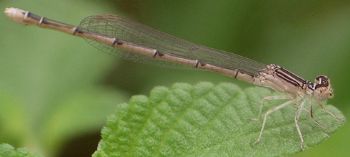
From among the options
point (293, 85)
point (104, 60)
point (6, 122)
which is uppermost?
point (293, 85)

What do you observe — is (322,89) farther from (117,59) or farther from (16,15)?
(16,15)

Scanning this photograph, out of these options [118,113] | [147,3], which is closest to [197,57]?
[147,3]

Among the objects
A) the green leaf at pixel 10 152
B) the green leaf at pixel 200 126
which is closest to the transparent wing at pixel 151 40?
the green leaf at pixel 200 126

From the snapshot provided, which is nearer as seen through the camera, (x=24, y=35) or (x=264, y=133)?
(x=264, y=133)

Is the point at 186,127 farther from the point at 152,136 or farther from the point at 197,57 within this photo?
the point at 197,57

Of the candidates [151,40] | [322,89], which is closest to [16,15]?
[151,40]

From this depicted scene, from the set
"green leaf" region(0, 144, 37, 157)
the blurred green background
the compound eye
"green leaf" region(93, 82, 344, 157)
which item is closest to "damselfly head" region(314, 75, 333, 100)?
the compound eye
